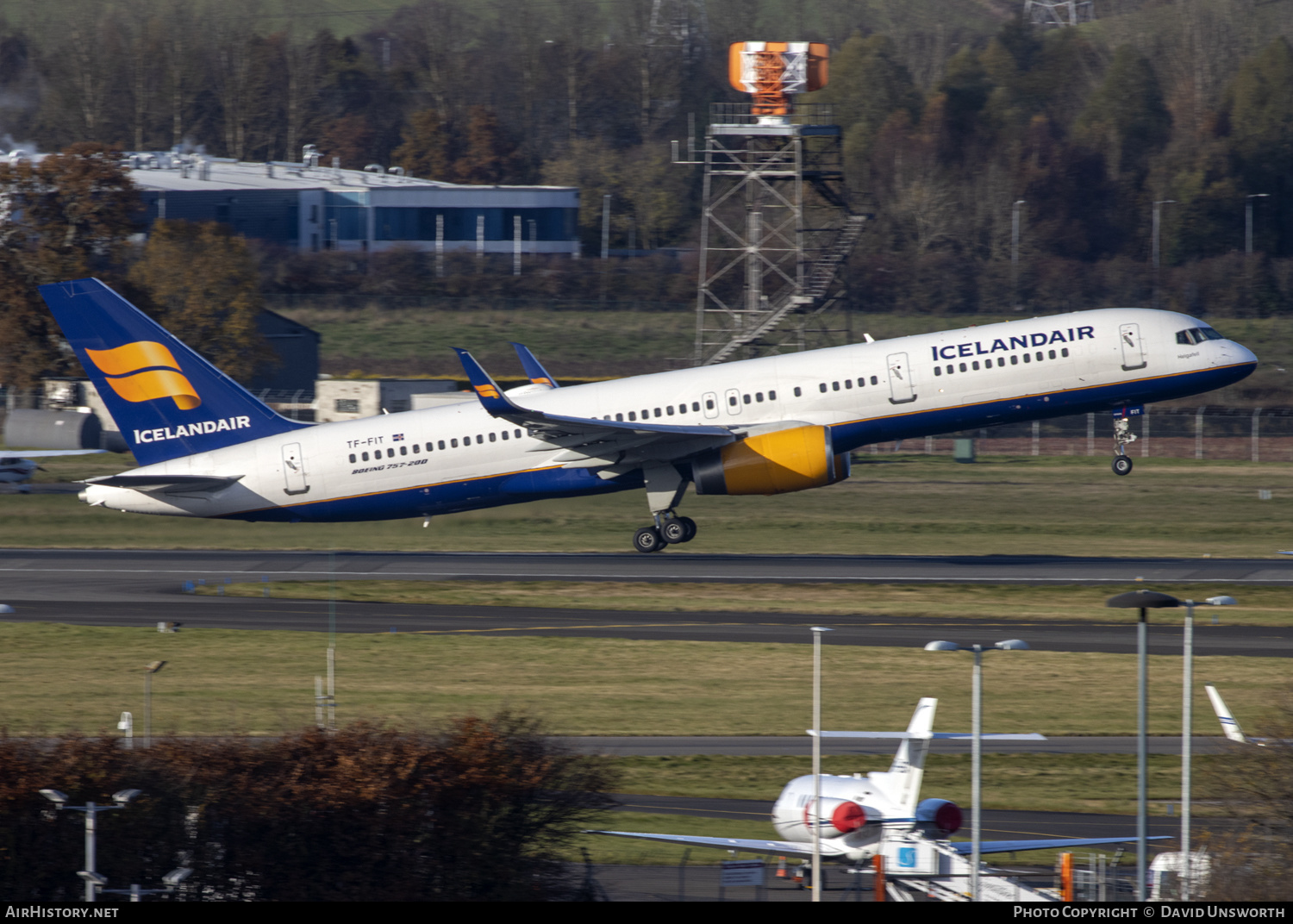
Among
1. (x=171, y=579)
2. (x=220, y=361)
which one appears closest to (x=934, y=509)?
(x=171, y=579)

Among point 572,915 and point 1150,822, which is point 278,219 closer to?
point 1150,822

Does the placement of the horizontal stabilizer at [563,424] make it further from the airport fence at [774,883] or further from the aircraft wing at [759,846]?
the aircraft wing at [759,846]

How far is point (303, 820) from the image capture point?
59.4 feet

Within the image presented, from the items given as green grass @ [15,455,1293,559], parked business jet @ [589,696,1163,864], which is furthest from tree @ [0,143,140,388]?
parked business jet @ [589,696,1163,864]

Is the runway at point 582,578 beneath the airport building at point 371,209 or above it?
beneath

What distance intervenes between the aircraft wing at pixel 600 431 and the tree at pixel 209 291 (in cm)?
4386

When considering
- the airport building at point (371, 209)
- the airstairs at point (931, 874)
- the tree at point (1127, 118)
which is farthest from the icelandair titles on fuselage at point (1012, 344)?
the tree at point (1127, 118)

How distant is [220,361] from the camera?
273 feet

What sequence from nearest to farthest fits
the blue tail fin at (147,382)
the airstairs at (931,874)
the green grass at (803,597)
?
the airstairs at (931,874)
the green grass at (803,597)
the blue tail fin at (147,382)

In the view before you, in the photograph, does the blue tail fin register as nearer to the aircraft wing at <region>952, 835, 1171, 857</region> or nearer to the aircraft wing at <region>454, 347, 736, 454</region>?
the aircraft wing at <region>454, 347, 736, 454</region>

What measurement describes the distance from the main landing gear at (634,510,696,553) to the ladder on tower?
32.7 m

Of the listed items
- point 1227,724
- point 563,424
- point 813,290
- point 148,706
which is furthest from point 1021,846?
point 813,290

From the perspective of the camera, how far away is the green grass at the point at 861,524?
47.4 m

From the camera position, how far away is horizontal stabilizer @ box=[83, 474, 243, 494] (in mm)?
42688
